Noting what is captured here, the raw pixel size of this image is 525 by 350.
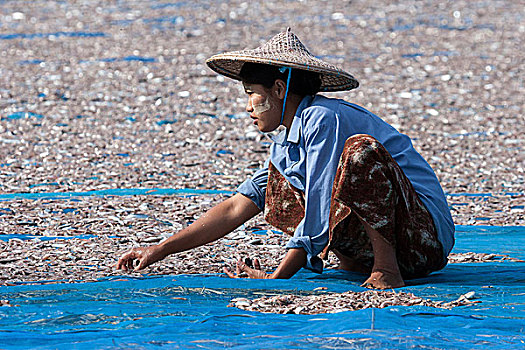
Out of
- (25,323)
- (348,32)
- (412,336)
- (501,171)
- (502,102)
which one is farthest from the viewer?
(348,32)

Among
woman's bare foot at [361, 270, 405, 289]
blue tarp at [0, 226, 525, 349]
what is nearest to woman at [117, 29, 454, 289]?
woman's bare foot at [361, 270, 405, 289]

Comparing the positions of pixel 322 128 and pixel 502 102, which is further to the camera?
pixel 502 102

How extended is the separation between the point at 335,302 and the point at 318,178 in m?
0.41

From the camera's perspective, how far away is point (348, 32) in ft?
34.9

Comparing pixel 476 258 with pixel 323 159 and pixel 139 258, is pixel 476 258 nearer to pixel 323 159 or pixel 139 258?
pixel 323 159

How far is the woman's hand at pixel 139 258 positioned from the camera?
118 inches

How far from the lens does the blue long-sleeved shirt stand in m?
2.69

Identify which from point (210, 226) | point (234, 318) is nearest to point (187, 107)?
point (210, 226)

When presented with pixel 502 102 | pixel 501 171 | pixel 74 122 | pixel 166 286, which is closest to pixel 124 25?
pixel 74 122

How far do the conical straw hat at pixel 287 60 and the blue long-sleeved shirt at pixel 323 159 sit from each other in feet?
0.40

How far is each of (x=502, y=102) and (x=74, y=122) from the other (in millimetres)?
3918

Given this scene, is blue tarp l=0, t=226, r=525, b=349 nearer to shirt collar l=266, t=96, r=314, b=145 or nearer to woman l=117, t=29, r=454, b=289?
woman l=117, t=29, r=454, b=289

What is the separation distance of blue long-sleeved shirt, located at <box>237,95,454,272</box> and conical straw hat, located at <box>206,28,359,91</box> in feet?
0.40

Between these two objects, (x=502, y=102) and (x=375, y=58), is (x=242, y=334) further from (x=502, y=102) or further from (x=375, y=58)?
(x=375, y=58)
